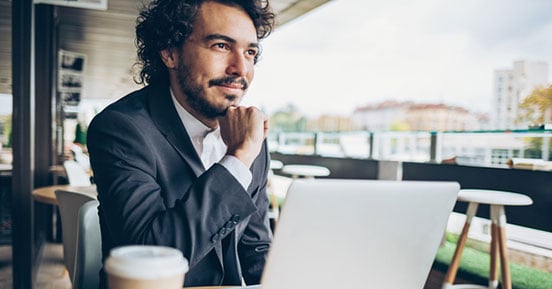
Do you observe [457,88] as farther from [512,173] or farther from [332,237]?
[332,237]

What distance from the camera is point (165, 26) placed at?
1.55 m

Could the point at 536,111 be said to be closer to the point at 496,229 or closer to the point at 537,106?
the point at 537,106

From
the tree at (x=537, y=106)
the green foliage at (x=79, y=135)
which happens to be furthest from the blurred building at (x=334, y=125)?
the green foliage at (x=79, y=135)

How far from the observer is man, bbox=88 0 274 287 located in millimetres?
987

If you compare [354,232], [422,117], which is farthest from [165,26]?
[422,117]

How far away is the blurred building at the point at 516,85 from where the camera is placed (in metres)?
4.43

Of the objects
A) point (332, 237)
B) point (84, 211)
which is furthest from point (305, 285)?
point (84, 211)

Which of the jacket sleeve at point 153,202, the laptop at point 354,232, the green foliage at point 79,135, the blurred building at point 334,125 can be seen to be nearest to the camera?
the laptop at point 354,232

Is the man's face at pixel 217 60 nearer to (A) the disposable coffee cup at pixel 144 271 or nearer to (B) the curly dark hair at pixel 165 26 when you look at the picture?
(B) the curly dark hair at pixel 165 26

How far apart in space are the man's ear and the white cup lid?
1047 millimetres

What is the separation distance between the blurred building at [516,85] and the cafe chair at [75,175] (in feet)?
13.3

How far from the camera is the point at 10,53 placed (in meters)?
2.80

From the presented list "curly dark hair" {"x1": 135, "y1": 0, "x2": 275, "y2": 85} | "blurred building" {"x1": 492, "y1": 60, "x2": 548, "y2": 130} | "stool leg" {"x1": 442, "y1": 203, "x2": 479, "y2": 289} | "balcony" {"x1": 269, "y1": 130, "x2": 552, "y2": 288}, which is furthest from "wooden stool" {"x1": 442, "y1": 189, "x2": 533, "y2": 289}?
"curly dark hair" {"x1": 135, "y1": 0, "x2": 275, "y2": 85}

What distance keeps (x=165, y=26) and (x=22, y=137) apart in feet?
6.36
